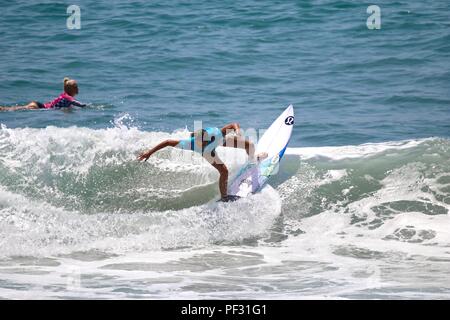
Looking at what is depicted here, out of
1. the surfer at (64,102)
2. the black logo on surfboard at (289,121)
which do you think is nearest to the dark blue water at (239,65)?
the surfer at (64,102)

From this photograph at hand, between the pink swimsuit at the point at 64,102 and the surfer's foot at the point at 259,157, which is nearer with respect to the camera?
the surfer's foot at the point at 259,157

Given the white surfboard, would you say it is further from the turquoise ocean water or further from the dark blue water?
the dark blue water

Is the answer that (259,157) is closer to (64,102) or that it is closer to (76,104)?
(76,104)

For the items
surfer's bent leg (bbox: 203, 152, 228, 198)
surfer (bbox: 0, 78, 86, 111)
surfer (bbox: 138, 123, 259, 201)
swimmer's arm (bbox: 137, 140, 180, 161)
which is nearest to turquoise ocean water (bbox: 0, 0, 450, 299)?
surfer (bbox: 0, 78, 86, 111)

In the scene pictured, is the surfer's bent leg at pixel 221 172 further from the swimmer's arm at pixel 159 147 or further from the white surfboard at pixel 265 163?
the swimmer's arm at pixel 159 147

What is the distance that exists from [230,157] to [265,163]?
0.62 meters

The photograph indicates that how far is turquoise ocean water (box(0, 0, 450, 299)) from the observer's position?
847 cm

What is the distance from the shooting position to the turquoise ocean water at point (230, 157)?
8469 millimetres

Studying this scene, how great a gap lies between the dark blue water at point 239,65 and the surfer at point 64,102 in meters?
0.19

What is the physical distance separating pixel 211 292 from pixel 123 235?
232 cm

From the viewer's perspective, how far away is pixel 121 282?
801 centimetres

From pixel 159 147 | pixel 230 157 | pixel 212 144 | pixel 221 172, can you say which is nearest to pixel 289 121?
pixel 230 157

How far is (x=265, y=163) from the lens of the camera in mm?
10703

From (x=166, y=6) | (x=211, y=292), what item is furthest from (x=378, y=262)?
(x=166, y=6)
